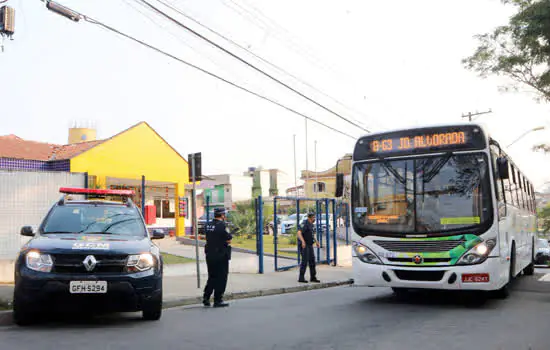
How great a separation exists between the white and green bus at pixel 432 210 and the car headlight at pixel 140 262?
4.11 m

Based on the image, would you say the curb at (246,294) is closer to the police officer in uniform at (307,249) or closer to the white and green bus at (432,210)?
the police officer in uniform at (307,249)

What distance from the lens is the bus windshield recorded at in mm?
9461

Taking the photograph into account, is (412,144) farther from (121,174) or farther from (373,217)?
(121,174)

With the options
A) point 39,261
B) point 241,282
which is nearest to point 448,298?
point 241,282

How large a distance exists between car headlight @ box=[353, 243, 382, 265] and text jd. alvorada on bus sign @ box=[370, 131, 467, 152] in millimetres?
1873

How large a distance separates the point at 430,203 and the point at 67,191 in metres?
6.14

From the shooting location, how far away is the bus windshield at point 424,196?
9461 millimetres

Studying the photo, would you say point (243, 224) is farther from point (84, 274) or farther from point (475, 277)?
point (84, 274)

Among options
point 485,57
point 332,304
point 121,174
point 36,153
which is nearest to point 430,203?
point 332,304

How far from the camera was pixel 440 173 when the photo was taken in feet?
32.3

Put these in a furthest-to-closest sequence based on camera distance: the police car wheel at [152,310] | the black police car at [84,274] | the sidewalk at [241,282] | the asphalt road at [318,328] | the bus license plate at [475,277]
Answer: the sidewalk at [241,282], the bus license plate at [475,277], the police car wheel at [152,310], the black police car at [84,274], the asphalt road at [318,328]

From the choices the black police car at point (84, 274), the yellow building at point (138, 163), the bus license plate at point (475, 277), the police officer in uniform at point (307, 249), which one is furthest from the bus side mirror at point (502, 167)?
the yellow building at point (138, 163)

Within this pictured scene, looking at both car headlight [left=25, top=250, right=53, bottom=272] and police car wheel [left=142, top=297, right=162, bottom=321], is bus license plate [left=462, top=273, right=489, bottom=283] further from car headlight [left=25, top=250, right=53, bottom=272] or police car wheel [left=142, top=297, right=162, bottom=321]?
car headlight [left=25, top=250, right=53, bottom=272]

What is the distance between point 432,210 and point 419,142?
136cm
